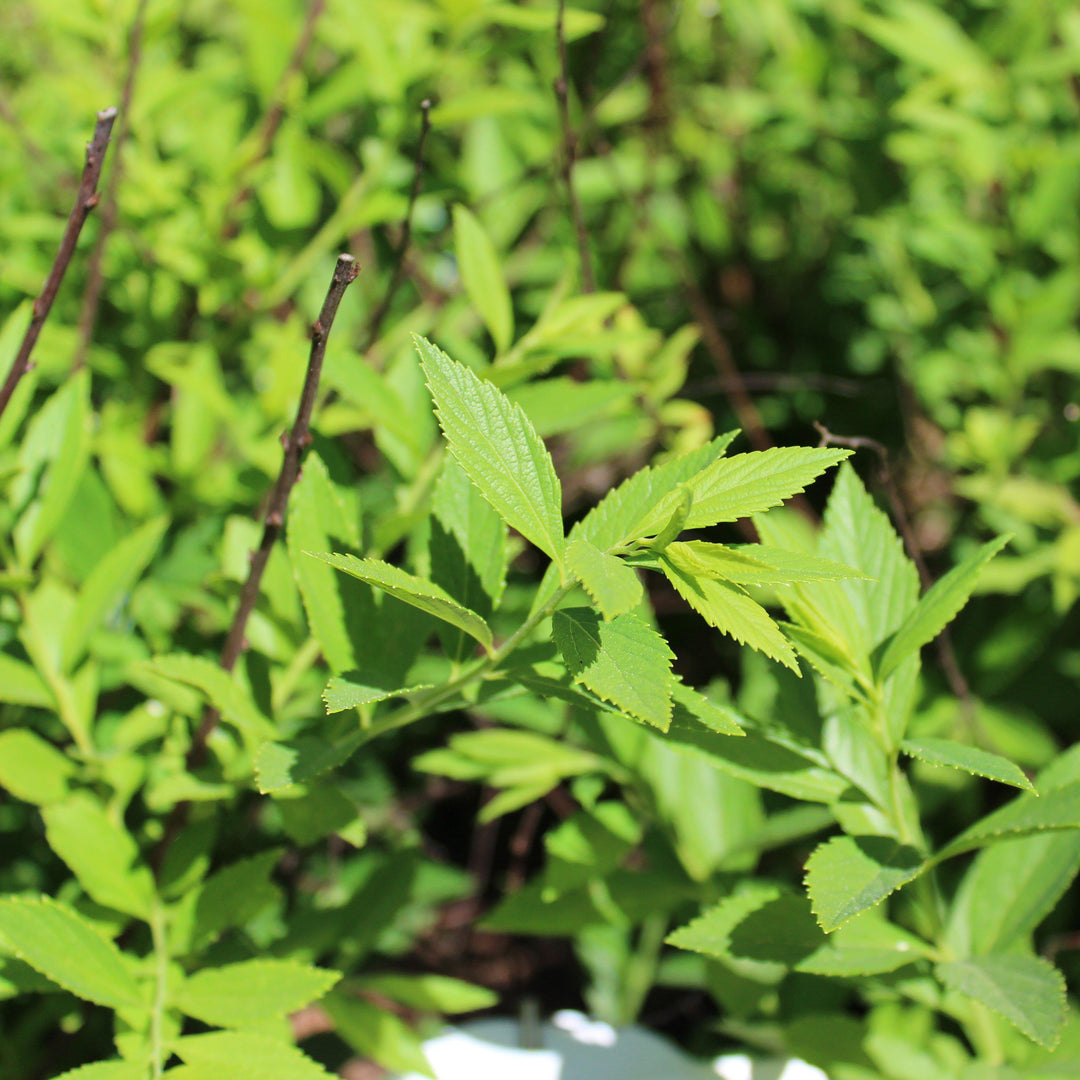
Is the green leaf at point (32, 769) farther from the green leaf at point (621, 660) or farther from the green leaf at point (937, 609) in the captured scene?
the green leaf at point (937, 609)

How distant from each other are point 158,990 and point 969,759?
0.55 m

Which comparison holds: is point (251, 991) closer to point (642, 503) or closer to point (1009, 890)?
point (642, 503)

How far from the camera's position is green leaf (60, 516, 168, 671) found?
0.83 meters

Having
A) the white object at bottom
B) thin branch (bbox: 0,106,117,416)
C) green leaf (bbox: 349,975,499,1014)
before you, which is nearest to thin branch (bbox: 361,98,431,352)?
thin branch (bbox: 0,106,117,416)

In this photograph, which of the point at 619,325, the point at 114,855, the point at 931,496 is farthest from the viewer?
the point at 931,496

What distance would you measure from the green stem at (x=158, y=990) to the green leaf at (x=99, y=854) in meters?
0.01

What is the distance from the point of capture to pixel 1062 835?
30.5 inches

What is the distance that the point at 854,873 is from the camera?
0.63 meters

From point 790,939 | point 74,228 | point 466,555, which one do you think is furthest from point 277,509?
point 790,939

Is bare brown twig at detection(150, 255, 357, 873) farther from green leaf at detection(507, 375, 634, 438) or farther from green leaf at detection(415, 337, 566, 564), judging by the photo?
green leaf at detection(507, 375, 634, 438)

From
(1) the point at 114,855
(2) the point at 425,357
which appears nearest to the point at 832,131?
(2) the point at 425,357

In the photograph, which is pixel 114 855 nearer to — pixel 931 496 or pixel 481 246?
pixel 481 246

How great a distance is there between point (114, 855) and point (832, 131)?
1.33 meters

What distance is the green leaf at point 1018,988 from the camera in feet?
1.96
